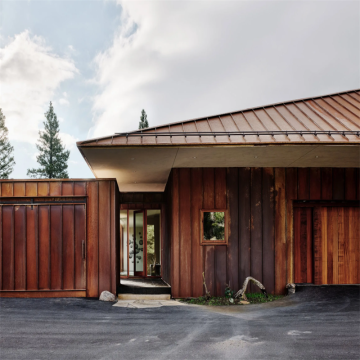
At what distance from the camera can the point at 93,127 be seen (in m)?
64.9

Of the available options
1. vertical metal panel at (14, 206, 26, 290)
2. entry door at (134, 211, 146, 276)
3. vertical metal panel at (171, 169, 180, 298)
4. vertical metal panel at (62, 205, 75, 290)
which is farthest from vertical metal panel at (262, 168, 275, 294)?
vertical metal panel at (14, 206, 26, 290)

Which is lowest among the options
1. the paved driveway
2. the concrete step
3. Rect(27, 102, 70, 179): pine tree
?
the concrete step

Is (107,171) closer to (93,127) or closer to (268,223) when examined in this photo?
(268,223)

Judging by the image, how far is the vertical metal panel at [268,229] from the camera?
316 inches

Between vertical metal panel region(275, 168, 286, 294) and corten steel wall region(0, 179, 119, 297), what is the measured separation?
4.20m

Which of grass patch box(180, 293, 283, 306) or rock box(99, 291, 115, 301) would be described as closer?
grass patch box(180, 293, 283, 306)

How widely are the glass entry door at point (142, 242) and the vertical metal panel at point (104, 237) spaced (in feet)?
14.0

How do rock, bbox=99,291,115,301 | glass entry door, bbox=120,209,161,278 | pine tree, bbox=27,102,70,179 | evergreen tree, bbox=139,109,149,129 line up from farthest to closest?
pine tree, bbox=27,102,70,179 < evergreen tree, bbox=139,109,149,129 < glass entry door, bbox=120,209,161,278 < rock, bbox=99,291,115,301

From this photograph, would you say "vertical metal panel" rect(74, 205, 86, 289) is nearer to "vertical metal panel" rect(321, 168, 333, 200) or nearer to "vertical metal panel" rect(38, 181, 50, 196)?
"vertical metal panel" rect(38, 181, 50, 196)

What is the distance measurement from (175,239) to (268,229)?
2.47 meters

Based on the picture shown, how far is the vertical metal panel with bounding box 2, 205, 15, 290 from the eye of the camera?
757 cm

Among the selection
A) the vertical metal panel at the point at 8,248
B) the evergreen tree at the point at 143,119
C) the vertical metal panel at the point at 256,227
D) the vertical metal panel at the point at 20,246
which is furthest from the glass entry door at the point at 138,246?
the evergreen tree at the point at 143,119

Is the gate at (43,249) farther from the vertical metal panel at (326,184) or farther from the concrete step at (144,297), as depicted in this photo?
the vertical metal panel at (326,184)

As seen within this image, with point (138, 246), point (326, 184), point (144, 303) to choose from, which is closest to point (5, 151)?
point (138, 246)
